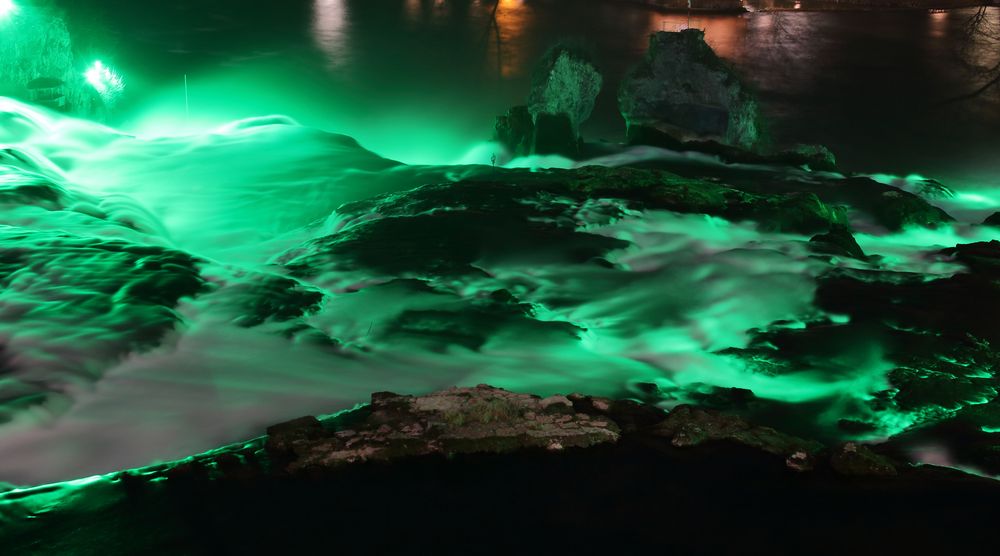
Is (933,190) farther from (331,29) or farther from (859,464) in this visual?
(331,29)

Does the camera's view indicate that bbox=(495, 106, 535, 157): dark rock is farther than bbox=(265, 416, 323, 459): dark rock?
Yes

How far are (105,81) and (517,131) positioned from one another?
736 cm

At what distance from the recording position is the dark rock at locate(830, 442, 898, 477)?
162 inches

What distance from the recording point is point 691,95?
463 inches

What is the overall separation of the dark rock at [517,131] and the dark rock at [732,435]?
7.82 m

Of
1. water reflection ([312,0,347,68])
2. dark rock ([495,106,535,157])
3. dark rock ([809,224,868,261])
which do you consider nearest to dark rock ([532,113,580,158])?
dark rock ([495,106,535,157])

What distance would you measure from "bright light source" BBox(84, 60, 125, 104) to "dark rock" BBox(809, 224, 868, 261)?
11569 mm

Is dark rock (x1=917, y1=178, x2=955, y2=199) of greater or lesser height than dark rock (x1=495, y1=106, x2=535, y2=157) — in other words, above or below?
below

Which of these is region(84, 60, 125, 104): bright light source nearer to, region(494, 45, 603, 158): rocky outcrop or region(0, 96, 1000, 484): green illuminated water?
region(0, 96, 1000, 484): green illuminated water

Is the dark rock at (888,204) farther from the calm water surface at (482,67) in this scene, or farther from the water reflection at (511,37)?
the water reflection at (511,37)

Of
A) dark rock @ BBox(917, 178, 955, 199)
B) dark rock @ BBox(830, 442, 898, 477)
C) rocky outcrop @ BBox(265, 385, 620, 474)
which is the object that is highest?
rocky outcrop @ BBox(265, 385, 620, 474)

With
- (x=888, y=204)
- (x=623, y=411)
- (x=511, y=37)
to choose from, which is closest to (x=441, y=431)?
(x=623, y=411)

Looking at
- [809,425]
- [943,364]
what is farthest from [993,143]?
[809,425]

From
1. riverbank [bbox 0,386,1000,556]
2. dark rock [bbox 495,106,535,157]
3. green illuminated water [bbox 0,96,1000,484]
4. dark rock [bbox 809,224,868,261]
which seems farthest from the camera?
dark rock [bbox 495,106,535,157]
